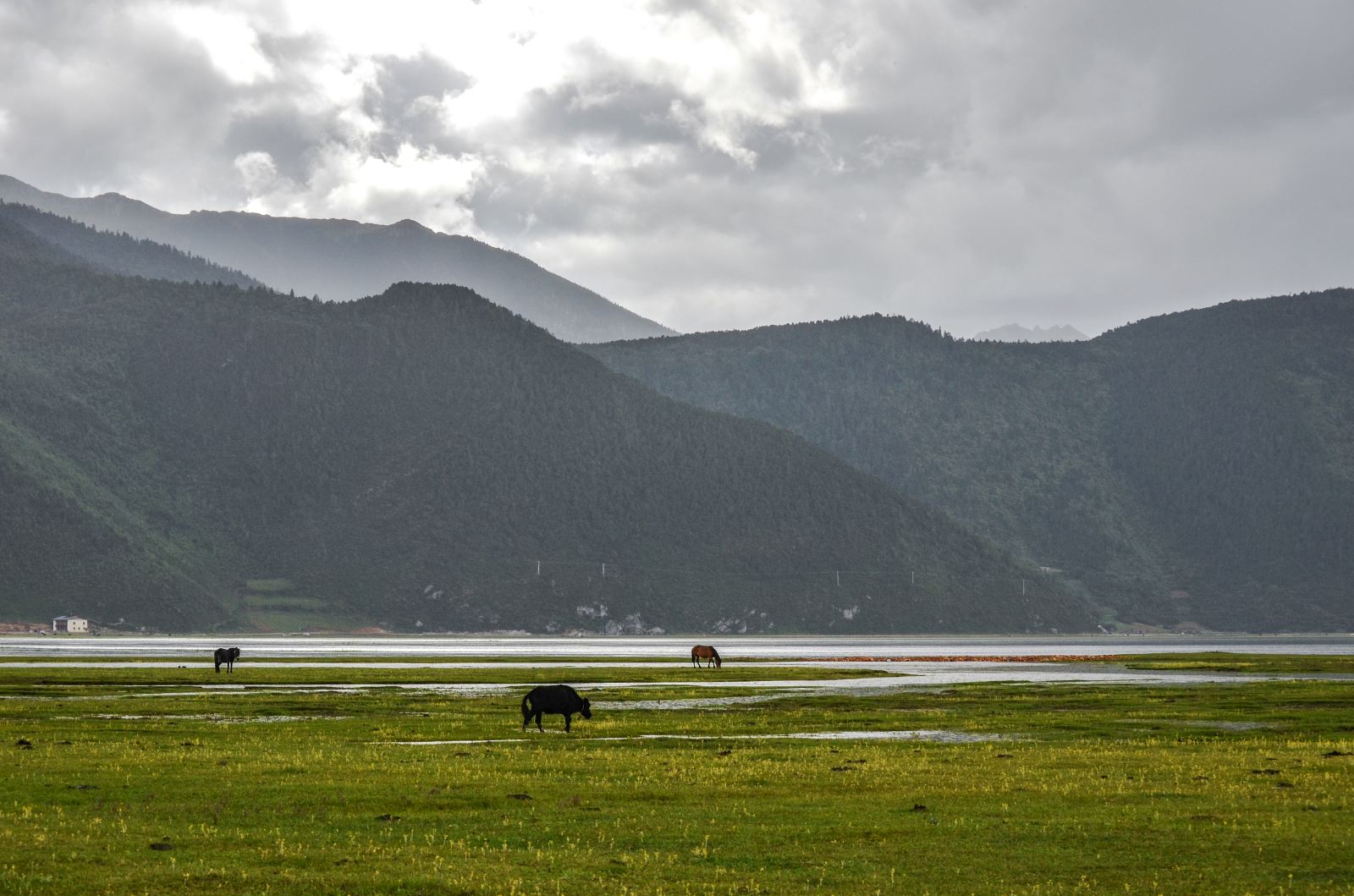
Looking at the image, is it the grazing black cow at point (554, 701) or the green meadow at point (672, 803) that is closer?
the green meadow at point (672, 803)

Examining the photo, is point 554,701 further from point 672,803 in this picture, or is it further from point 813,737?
point 672,803

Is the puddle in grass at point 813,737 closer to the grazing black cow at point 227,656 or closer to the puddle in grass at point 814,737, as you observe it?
the puddle in grass at point 814,737

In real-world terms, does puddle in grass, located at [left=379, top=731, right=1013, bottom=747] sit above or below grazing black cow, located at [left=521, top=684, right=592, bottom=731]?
below

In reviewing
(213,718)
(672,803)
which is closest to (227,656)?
(213,718)

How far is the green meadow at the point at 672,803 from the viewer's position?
88.7ft

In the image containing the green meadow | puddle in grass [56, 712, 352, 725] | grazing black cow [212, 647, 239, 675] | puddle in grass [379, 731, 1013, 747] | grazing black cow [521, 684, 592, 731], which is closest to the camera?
the green meadow

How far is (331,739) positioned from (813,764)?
17.7 metres

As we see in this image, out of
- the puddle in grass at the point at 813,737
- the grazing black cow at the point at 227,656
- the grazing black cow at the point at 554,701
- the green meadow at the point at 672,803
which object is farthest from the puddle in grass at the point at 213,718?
the grazing black cow at the point at 227,656

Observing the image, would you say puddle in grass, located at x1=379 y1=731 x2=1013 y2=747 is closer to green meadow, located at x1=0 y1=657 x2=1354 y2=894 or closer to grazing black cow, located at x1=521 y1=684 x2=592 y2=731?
green meadow, located at x1=0 y1=657 x2=1354 y2=894

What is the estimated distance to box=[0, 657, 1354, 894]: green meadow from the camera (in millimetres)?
27031

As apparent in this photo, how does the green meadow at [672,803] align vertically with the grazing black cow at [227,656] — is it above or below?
below

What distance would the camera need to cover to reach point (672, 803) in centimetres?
3631

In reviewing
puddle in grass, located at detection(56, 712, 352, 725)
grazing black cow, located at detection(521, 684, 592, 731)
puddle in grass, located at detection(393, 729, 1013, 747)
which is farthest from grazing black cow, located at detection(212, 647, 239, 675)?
puddle in grass, located at detection(393, 729, 1013, 747)

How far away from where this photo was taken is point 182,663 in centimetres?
13675
